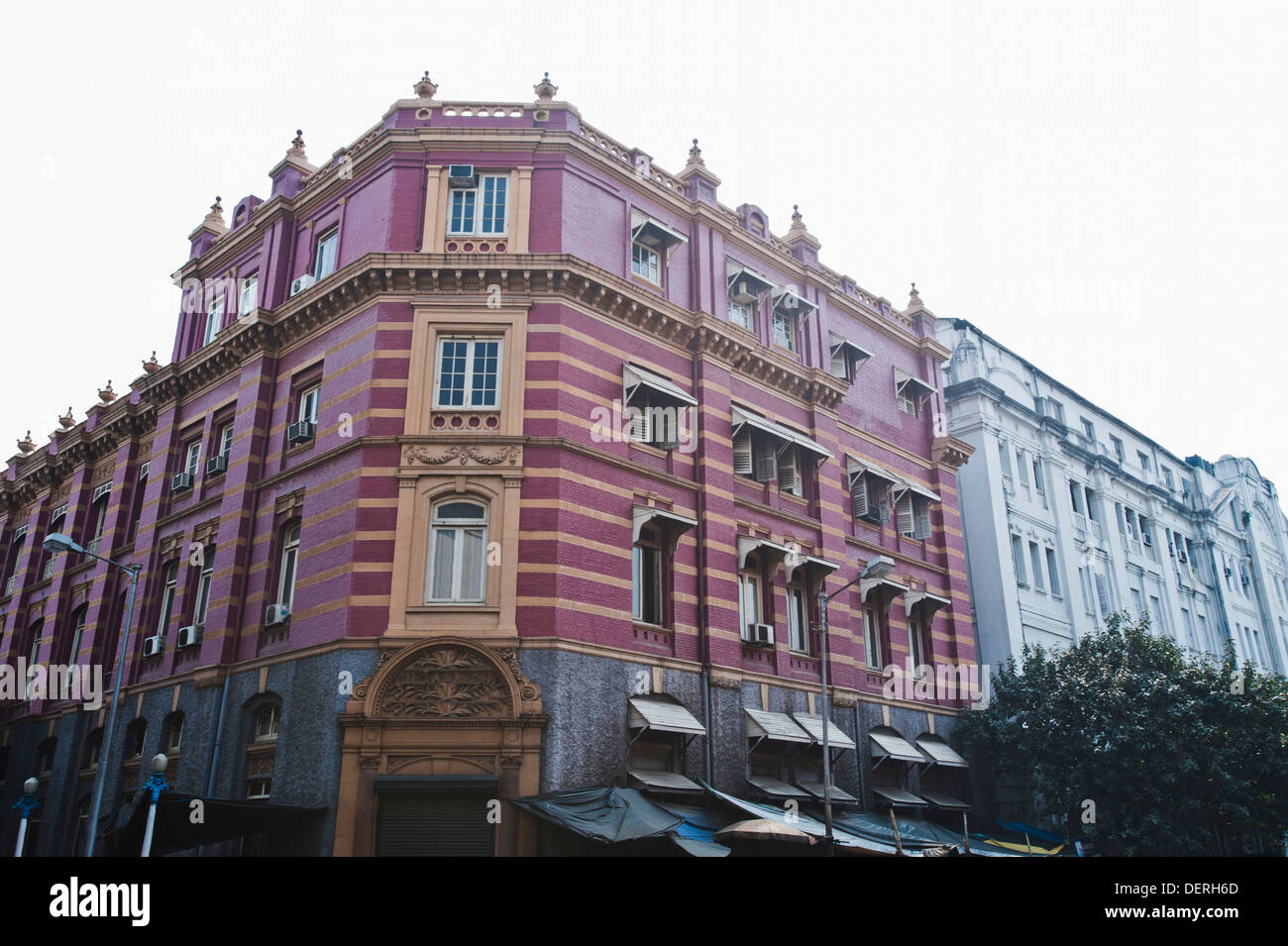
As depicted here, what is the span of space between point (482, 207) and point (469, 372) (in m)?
4.63

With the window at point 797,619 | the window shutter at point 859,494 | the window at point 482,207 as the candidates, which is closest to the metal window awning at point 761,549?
the window at point 797,619

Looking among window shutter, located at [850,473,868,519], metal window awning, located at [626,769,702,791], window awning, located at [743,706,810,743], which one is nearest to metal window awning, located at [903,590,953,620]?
window shutter, located at [850,473,868,519]

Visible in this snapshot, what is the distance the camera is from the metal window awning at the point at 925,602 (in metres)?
30.7

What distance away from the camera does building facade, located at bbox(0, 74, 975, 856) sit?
824 inches

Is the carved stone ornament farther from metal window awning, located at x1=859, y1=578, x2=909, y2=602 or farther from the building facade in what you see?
metal window awning, located at x1=859, y1=578, x2=909, y2=602

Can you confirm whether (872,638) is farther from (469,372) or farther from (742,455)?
(469,372)

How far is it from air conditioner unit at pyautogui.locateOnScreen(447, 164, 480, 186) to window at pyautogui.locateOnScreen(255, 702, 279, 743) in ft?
43.3

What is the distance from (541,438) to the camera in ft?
74.3

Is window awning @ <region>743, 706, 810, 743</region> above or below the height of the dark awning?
above

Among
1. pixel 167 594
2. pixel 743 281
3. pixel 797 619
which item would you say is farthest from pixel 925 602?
pixel 167 594

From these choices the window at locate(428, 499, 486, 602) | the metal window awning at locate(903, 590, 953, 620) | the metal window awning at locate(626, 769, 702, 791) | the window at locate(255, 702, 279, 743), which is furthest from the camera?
the metal window awning at locate(903, 590, 953, 620)

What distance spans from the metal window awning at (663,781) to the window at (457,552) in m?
5.05

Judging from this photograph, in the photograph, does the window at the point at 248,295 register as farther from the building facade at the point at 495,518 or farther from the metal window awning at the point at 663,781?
the metal window awning at the point at 663,781

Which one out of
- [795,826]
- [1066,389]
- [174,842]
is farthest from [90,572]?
[1066,389]
